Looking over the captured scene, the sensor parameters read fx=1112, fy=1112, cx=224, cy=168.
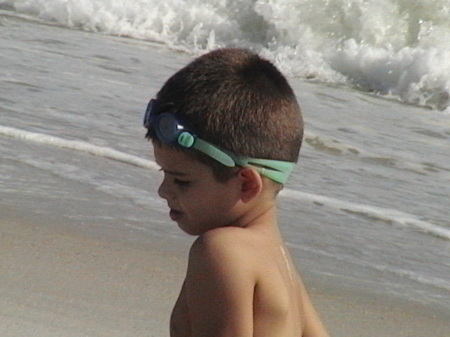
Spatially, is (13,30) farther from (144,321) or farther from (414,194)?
(144,321)

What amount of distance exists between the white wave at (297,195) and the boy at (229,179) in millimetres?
3321

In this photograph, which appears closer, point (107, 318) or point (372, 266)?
point (107, 318)

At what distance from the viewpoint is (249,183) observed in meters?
2.11

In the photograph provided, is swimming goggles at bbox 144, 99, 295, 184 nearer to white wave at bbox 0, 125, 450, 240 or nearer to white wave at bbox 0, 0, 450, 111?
white wave at bbox 0, 125, 450, 240

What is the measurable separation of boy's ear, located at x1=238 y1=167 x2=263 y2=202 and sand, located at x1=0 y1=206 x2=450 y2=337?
1.41 meters

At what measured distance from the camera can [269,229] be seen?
2193 millimetres

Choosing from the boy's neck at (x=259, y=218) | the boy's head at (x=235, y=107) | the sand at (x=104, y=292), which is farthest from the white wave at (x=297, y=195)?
the boy's head at (x=235, y=107)

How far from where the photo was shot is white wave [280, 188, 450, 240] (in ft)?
17.7

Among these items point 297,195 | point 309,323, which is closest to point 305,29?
point 297,195

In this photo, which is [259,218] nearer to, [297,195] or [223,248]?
[223,248]

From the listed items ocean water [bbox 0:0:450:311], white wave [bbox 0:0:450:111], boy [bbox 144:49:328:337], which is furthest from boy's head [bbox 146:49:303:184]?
white wave [bbox 0:0:450:111]

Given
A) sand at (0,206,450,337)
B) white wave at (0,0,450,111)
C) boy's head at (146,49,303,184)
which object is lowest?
white wave at (0,0,450,111)

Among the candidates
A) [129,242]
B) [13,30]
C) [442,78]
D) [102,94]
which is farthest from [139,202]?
[442,78]

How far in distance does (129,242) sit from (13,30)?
20.9 feet
